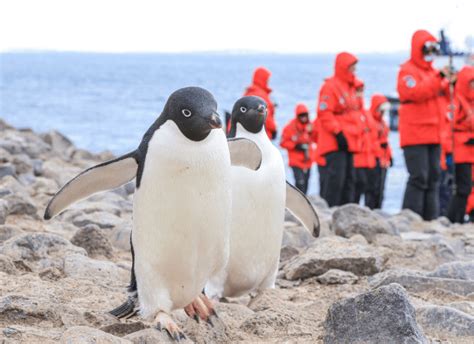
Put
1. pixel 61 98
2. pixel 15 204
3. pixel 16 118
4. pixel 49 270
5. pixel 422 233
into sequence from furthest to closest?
1. pixel 61 98
2. pixel 16 118
3. pixel 422 233
4. pixel 15 204
5. pixel 49 270

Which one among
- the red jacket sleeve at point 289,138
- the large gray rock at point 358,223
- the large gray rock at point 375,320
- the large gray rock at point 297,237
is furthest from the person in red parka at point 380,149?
the large gray rock at point 375,320

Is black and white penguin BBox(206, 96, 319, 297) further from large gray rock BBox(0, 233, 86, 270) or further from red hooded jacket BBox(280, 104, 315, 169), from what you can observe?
red hooded jacket BBox(280, 104, 315, 169)

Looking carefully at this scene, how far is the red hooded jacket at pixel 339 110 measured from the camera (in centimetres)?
930

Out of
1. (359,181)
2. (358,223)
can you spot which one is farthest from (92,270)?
(359,181)

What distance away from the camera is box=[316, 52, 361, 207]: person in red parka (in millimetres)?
9305

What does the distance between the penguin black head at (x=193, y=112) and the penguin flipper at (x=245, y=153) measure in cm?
58

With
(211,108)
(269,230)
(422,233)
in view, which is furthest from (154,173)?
(422,233)

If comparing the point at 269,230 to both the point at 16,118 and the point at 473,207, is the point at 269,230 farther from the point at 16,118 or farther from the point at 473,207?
the point at 16,118

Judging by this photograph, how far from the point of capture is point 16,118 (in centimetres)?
3125

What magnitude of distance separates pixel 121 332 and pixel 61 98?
44.7m

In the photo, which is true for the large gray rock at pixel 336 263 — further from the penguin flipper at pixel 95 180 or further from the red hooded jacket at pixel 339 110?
the red hooded jacket at pixel 339 110

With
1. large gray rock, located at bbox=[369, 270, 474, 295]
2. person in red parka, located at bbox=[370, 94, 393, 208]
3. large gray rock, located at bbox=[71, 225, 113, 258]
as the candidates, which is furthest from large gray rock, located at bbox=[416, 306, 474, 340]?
person in red parka, located at bbox=[370, 94, 393, 208]

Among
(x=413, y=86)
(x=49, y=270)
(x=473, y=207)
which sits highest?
(x=413, y=86)

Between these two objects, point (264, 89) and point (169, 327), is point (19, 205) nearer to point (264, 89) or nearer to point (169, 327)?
point (169, 327)
